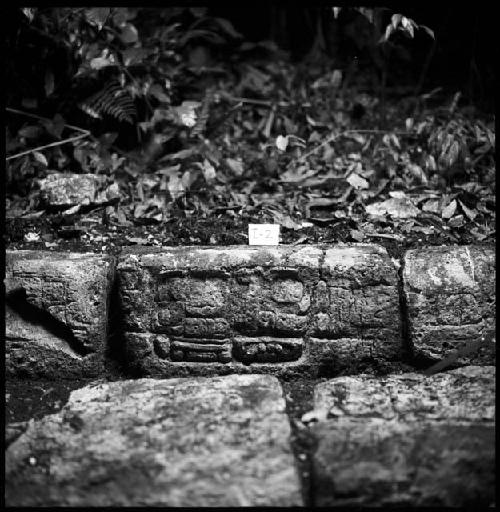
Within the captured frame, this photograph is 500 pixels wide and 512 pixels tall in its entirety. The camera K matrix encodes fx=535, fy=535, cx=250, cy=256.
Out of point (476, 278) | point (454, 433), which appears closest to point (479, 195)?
point (476, 278)

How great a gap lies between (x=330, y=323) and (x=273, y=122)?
5.05 ft

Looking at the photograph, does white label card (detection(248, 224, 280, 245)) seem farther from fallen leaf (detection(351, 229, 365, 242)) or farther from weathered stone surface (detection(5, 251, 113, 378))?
weathered stone surface (detection(5, 251, 113, 378))

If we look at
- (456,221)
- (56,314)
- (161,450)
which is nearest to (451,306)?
(456,221)

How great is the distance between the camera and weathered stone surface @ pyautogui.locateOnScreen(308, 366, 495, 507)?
136cm

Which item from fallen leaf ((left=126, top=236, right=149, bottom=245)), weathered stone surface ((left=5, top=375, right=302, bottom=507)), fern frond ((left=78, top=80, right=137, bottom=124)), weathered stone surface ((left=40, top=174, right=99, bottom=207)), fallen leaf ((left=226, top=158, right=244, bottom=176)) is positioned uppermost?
fern frond ((left=78, top=80, right=137, bottom=124))

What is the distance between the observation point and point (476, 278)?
1.96 meters

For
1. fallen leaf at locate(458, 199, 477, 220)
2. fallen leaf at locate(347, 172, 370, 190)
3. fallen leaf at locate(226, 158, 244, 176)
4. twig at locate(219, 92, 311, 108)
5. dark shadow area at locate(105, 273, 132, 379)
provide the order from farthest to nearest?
twig at locate(219, 92, 311, 108) < fallen leaf at locate(226, 158, 244, 176) < fallen leaf at locate(347, 172, 370, 190) < fallen leaf at locate(458, 199, 477, 220) < dark shadow area at locate(105, 273, 132, 379)

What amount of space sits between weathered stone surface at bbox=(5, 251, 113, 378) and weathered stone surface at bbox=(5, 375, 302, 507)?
0.21 metres

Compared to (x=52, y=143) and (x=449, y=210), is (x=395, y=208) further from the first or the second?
(x=52, y=143)

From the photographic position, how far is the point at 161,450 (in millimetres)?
1494

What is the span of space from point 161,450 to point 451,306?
1148 millimetres

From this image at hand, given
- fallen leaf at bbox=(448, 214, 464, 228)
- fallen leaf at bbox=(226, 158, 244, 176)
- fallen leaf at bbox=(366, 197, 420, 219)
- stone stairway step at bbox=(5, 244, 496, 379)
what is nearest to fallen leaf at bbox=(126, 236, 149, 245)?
stone stairway step at bbox=(5, 244, 496, 379)

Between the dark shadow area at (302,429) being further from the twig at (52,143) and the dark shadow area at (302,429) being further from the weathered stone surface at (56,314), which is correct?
the twig at (52,143)

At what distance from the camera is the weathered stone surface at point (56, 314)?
2.01 meters
